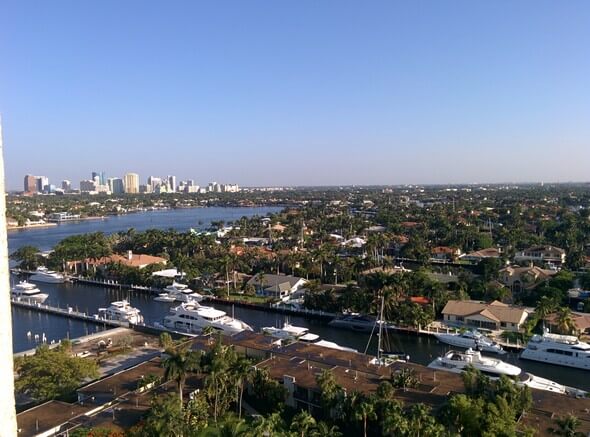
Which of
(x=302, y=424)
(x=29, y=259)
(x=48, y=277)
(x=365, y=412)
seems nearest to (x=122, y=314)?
(x=48, y=277)

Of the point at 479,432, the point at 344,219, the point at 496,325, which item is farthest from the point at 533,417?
the point at 344,219

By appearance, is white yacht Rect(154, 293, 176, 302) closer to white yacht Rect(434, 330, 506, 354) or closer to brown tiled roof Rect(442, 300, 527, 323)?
brown tiled roof Rect(442, 300, 527, 323)

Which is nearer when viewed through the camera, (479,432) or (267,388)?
(479,432)

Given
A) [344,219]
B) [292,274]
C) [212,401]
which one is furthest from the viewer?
[344,219]

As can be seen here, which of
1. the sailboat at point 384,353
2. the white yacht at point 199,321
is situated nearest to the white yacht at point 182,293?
the white yacht at point 199,321

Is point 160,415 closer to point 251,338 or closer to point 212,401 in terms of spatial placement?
point 212,401

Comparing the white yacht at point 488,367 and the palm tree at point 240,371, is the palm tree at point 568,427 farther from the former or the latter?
the palm tree at point 240,371
